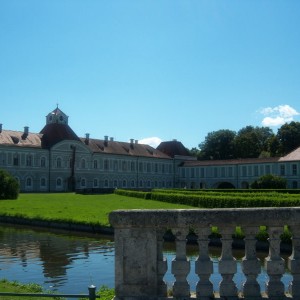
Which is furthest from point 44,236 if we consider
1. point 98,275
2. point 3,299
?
point 3,299

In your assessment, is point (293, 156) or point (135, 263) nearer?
point (135, 263)

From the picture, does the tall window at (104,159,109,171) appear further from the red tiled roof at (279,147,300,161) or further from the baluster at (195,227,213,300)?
the baluster at (195,227,213,300)

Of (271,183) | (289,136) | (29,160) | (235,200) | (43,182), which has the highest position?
(289,136)

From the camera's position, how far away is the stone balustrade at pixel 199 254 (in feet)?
16.6

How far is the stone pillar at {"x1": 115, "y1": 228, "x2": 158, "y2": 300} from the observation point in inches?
200

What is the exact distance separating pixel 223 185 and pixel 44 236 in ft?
202

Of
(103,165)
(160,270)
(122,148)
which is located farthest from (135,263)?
(122,148)

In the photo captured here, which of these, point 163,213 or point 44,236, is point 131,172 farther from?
point 163,213

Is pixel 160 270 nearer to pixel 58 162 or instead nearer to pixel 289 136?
pixel 58 162

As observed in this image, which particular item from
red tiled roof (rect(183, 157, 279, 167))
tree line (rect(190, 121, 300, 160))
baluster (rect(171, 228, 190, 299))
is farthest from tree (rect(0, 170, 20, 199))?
tree line (rect(190, 121, 300, 160))

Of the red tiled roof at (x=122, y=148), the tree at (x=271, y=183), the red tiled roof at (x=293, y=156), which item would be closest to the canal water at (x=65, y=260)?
the tree at (x=271, y=183)

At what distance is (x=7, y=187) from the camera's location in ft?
140

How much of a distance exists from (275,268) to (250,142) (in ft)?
280

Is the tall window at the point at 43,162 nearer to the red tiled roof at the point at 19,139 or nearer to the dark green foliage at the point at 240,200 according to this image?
the red tiled roof at the point at 19,139
